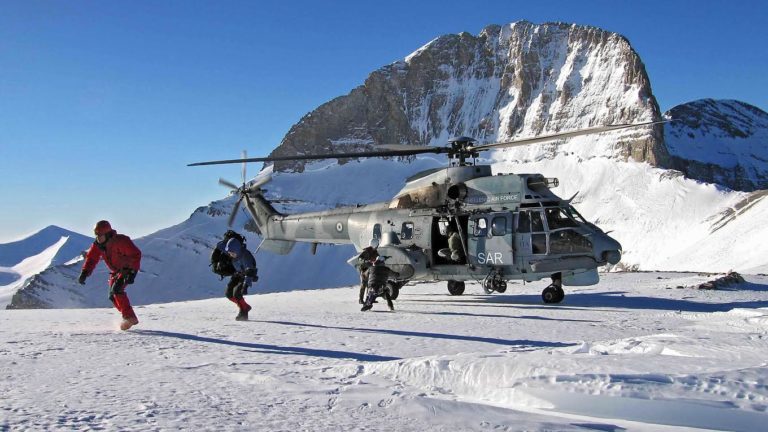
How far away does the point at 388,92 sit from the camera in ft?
641

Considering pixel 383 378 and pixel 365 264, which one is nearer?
pixel 383 378

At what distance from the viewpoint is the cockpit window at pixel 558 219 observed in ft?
41.8

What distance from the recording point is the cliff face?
16450 cm

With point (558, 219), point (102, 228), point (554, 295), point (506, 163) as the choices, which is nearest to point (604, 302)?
point (554, 295)

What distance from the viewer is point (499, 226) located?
1327 centimetres

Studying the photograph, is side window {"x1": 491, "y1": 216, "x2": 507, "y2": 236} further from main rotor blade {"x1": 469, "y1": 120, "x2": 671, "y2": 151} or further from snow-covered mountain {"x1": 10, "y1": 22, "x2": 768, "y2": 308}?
snow-covered mountain {"x1": 10, "y1": 22, "x2": 768, "y2": 308}

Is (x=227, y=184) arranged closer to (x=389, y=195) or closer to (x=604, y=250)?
(x=604, y=250)

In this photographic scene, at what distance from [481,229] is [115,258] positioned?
7.62 metres

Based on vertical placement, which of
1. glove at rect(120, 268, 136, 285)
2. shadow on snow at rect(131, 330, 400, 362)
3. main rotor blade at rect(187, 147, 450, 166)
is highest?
main rotor blade at rect(187, 147, 450, 166)

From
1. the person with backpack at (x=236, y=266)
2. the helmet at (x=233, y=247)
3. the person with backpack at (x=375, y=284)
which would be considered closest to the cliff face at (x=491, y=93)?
the person with backpack at (x=375, y=284)

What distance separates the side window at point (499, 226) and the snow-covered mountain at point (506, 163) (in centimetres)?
5934

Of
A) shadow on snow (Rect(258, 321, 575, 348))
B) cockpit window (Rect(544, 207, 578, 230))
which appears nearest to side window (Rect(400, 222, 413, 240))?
cockpit window (Rect(544, 207, 578, 230))

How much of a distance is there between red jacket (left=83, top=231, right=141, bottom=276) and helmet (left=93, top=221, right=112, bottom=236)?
10cm

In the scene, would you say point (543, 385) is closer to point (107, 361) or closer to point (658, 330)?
point (107, 361)
